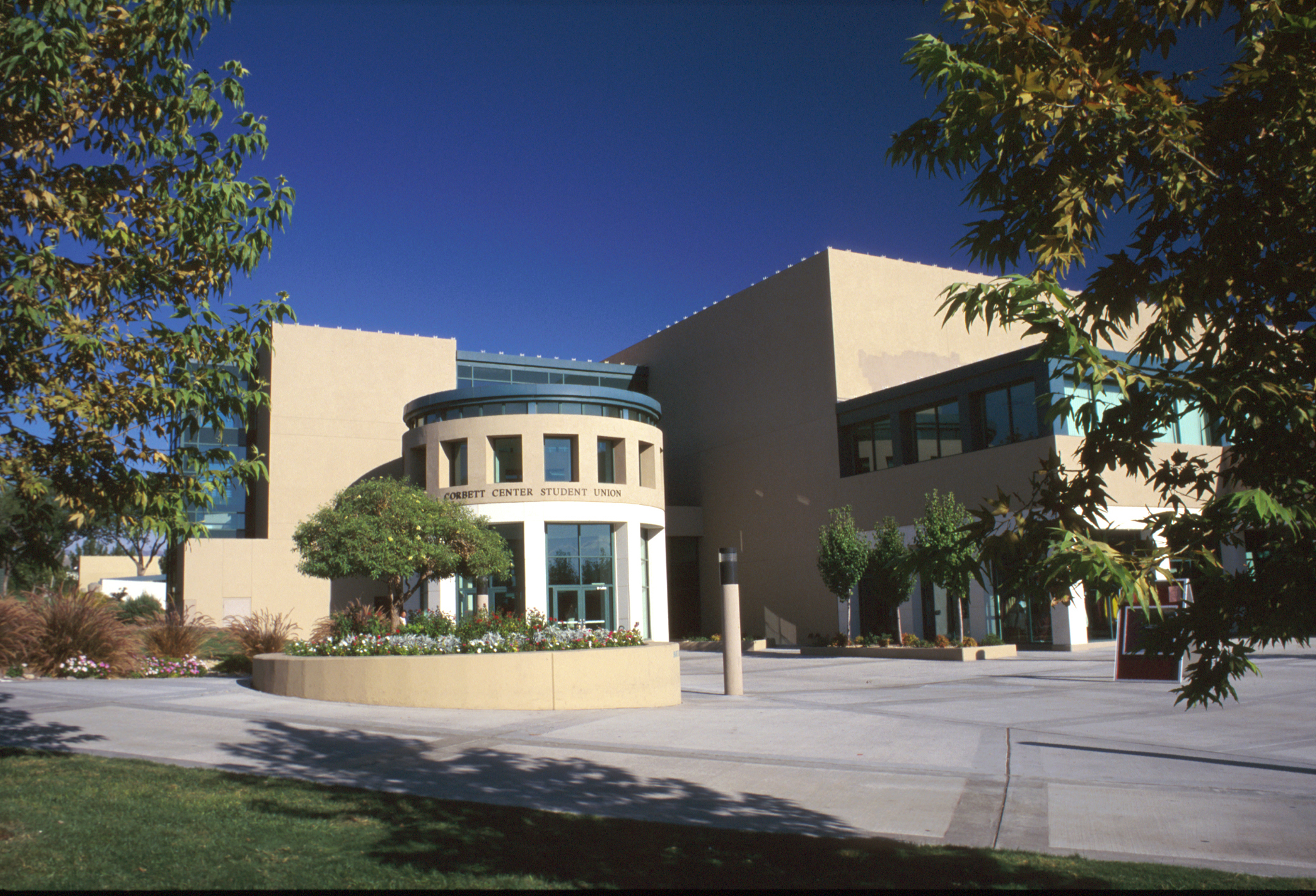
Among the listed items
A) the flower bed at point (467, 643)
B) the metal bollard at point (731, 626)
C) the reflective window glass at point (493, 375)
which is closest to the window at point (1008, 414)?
the metal bollard at point (731, 626)

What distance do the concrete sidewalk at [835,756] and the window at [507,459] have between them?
69.3ft

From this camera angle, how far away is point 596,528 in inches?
1492

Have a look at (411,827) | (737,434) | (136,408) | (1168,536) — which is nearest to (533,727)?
(411,827)

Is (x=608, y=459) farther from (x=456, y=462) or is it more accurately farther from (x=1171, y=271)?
(x=1171, y=271)

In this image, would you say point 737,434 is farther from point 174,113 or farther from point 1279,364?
point 1279,364

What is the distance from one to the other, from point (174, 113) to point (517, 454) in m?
30.5

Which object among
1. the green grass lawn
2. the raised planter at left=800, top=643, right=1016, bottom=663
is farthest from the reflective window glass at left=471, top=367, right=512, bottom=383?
the green grass lawn

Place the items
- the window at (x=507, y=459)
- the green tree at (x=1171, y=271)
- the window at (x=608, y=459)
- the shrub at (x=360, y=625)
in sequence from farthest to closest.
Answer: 1. the window at (x=608, y=459)
2. the window at (x=507, y=459)
3. the shrub at (x=360, y=625)
4. the green tree at (x=1171, y=271)

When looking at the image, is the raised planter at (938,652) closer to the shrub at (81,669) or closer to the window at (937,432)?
the window at (937,432)

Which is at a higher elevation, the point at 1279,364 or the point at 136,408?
the point at 136,408

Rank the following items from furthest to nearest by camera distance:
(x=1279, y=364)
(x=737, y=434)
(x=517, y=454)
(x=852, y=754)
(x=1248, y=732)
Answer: (x=737, y=434) < (x=517, y=454) < (x=1248, y=732) < (x=852, y=754) < (x=1279, y=364)

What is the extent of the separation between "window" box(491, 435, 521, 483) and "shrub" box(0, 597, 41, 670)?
64.7 ft

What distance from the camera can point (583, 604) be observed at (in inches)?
1462

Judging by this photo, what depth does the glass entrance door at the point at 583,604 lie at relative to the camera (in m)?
36.9
